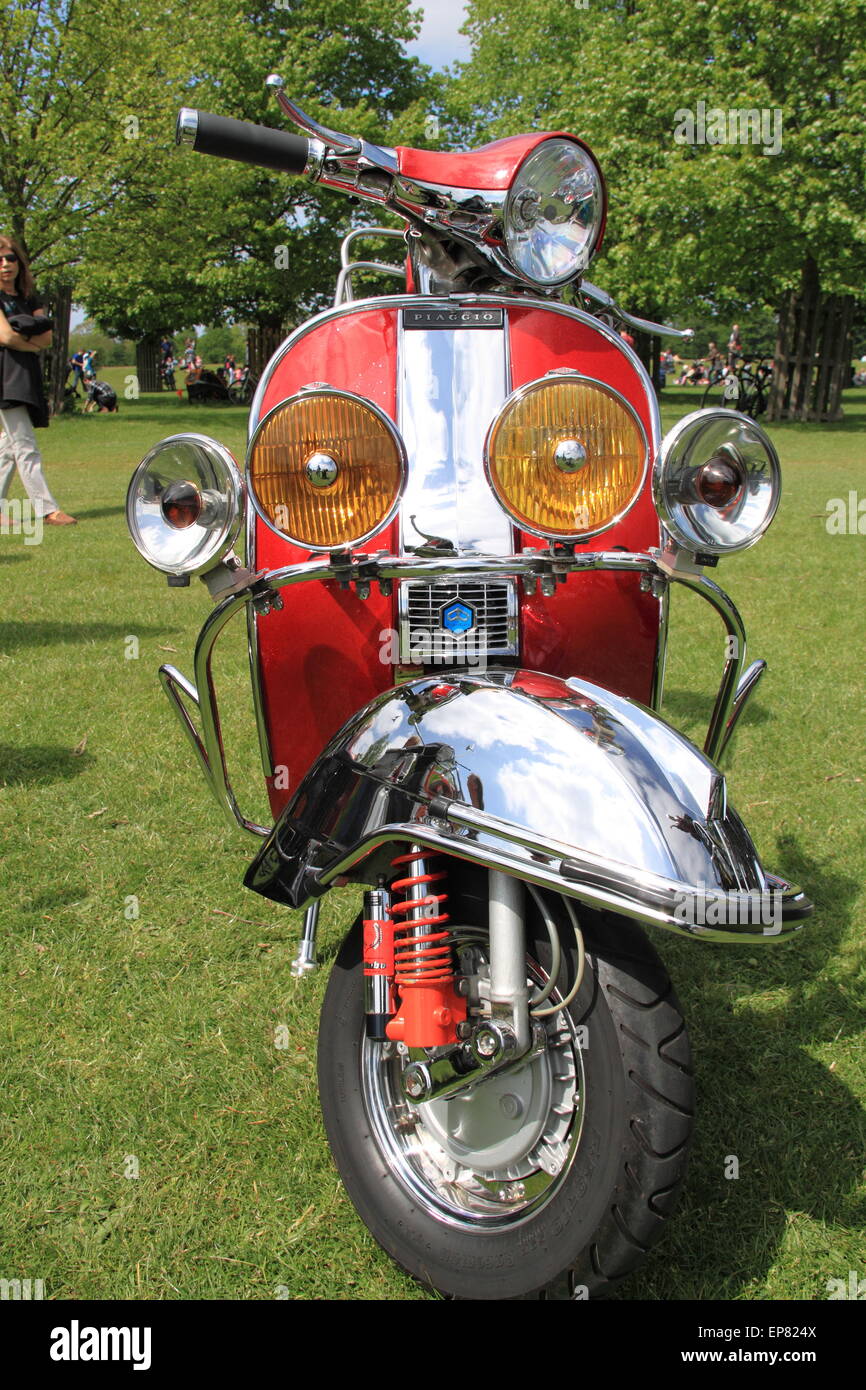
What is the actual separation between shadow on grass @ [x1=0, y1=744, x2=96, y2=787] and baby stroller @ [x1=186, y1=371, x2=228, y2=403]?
3142cm

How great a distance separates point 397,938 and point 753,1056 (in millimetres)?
1109

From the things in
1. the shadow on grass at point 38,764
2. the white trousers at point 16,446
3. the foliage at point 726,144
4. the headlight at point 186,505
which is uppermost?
the foliage at point 726,144

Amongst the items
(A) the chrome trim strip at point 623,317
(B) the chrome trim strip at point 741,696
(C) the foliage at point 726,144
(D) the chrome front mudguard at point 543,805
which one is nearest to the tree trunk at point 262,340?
(C) the foliage at point 726,144

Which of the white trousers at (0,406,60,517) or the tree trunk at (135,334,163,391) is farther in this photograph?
the tree trunk at (135,334,163,391)

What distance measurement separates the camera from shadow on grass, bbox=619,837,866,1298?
1905 millimetres

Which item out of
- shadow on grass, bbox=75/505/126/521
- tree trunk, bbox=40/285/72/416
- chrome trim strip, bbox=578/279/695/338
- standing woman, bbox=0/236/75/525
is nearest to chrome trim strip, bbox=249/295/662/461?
chrome trim strip, bbox=578/279/695/338

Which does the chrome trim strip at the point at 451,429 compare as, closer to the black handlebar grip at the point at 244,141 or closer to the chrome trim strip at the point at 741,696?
the black handlebar grip at the point at 244,141

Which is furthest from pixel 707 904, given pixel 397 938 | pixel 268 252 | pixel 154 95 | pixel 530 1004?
pixel 268 252

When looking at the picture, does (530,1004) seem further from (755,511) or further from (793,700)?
(793,700)

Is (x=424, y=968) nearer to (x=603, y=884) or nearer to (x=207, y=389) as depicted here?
(x=603, y=884)

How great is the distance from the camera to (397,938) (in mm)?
1771

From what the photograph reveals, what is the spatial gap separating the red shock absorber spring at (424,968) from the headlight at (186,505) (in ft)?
2.02

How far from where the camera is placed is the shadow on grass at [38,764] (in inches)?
157

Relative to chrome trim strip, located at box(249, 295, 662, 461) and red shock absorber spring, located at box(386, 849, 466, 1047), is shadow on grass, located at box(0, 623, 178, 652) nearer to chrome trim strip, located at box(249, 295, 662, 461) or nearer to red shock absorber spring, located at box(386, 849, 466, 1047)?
chrome trim strip, located at box(249, 295, 662, 461)
